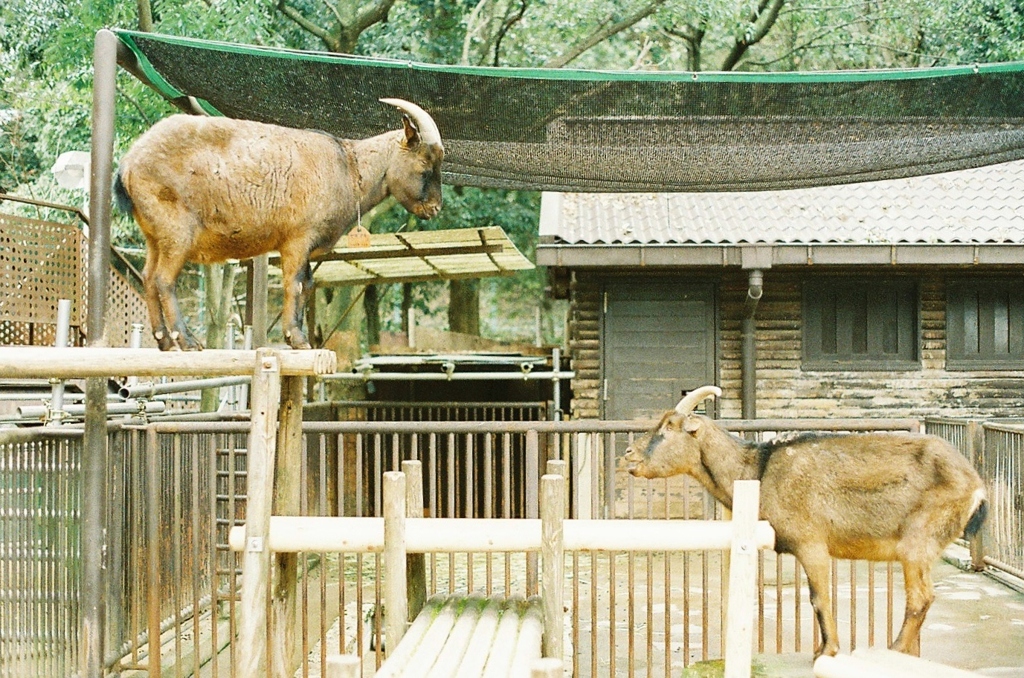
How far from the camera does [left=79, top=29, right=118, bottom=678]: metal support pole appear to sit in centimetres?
425

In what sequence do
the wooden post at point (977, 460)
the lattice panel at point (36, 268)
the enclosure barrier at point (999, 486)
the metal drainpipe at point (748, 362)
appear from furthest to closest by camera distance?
the metal drainpipe at point (748, 362), the wooden post at point (977, 460), the enclosure barrier at point (999, 486), the lattice panel at point (36, 268)

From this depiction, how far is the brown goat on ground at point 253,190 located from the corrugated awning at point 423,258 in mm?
4246

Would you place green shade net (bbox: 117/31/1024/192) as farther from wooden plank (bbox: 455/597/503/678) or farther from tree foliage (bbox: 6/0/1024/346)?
tree foliage (bbox: 6/0/1024/346)

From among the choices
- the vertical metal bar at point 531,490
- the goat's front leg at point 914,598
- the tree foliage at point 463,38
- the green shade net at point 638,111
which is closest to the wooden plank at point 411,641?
the vertical metal bar at point 531,490

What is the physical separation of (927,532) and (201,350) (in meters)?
3.42

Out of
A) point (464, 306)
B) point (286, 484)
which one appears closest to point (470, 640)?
point (286, 484)

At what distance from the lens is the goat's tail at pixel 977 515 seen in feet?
14.6

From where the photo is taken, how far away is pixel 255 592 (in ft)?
11.9

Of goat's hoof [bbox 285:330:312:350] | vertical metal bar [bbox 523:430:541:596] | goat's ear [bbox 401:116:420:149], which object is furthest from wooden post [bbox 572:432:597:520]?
goat's ear [bbox 401:116:420:149]

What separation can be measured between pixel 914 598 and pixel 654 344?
6843 millimetres

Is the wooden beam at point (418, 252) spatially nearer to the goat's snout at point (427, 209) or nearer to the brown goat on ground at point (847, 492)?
the brown goat on ground at point (847, 492)

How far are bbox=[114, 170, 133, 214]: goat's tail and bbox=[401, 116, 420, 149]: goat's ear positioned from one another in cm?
116

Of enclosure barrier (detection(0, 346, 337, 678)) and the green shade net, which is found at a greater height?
the green shade net

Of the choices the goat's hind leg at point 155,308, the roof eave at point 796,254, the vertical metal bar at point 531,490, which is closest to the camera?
the goat's hind leg at point 155,308
